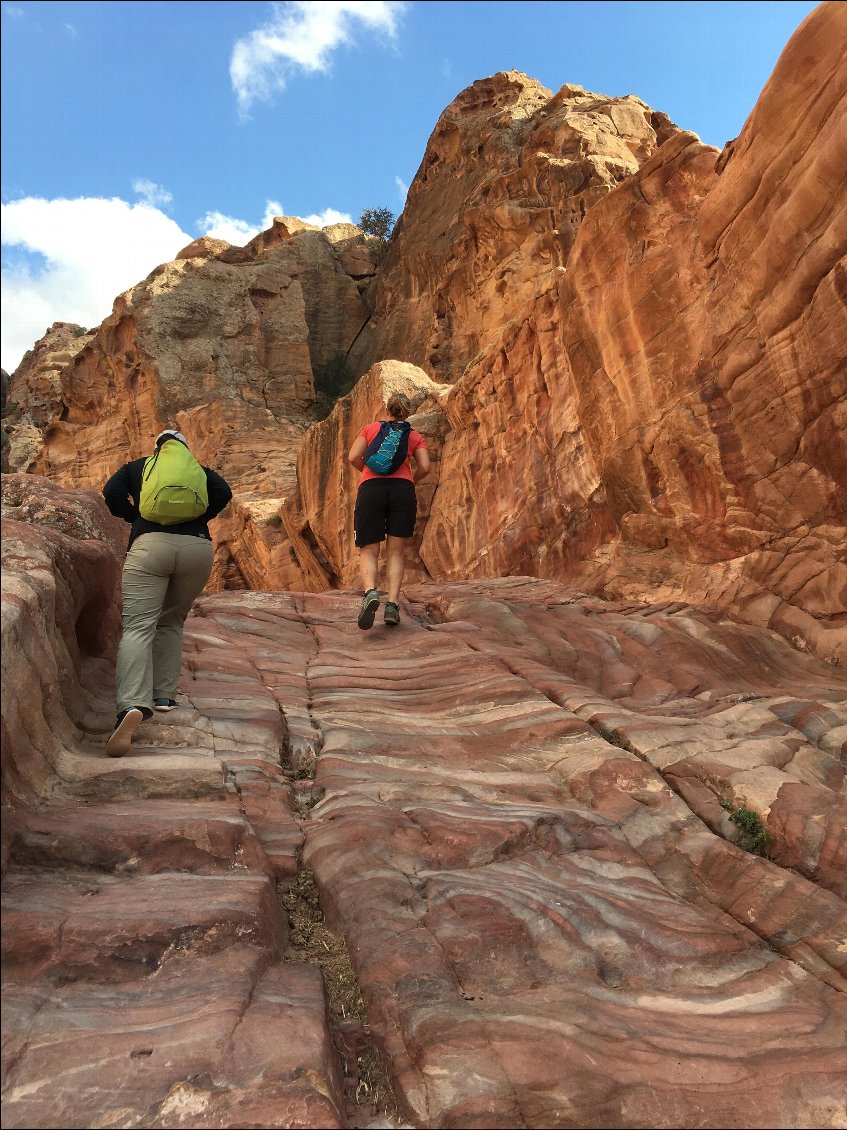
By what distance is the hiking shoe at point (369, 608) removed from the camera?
8.62m

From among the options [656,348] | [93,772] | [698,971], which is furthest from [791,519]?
[93,772]

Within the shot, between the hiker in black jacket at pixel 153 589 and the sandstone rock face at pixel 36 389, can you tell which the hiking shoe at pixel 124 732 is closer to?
the hiker in black jacket at pixel 153 589

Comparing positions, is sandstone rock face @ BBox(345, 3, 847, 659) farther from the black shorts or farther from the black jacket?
the black jacket

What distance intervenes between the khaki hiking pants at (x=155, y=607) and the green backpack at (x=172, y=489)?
15 cm

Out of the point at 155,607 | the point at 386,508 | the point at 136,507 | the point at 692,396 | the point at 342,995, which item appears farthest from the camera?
the point at 692,396

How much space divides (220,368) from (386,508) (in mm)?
28476

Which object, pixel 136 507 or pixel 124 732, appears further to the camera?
pixel 136 507

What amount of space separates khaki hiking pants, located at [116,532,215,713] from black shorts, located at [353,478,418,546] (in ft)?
10.8

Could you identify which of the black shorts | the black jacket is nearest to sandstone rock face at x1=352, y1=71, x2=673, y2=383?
the black shorts

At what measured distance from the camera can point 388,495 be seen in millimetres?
9039

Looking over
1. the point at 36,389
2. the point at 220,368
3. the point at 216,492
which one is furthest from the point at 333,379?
the point at 216,492

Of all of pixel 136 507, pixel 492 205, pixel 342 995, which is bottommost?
pixel 342 995

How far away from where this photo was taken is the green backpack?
557cm

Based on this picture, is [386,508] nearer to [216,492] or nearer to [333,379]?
[216,492]
